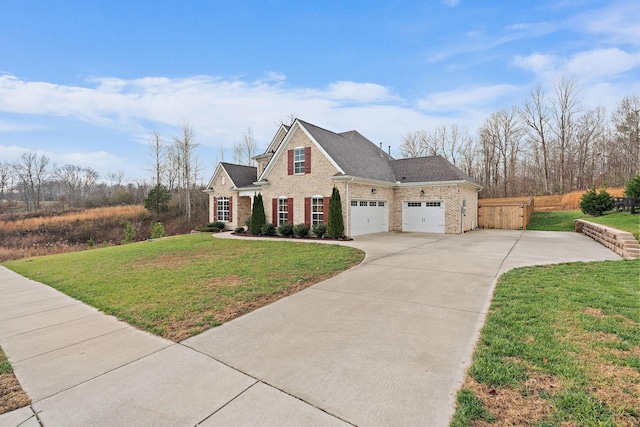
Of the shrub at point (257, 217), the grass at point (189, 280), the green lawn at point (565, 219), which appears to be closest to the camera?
the grass at point (189, 280)

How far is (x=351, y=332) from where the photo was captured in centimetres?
447

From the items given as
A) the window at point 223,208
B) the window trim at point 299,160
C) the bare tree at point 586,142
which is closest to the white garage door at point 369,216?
the window trim at point 299,160

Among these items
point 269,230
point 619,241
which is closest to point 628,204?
point 619,241

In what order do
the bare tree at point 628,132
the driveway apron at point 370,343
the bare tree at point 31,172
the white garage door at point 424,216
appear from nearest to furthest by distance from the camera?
the driveway apron at point 370,343 < the white garage door at point 424,216 < the bare tree at point 628,132 < the bare tree at point 31,172

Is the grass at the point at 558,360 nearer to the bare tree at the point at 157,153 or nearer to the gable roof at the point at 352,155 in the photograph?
the gable roof at the point at 352,155

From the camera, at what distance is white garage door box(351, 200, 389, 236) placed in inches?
677

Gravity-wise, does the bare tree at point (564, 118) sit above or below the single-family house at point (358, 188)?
above

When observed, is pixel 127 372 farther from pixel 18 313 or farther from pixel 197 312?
pixel 18 313

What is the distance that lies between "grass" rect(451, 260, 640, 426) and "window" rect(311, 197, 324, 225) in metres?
12.1

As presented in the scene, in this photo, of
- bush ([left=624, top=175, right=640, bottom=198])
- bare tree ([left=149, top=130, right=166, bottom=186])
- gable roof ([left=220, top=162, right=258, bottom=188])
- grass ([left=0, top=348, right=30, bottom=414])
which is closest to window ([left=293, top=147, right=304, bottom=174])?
gable roof ([left=220, top=162, right=258, bottom=188])

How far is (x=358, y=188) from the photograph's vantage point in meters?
17.3

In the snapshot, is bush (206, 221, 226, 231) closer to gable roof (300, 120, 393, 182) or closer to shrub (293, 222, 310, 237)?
shrub (293, 222, 310, 237)

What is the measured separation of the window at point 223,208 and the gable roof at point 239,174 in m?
1.80

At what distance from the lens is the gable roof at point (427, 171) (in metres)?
19.0
